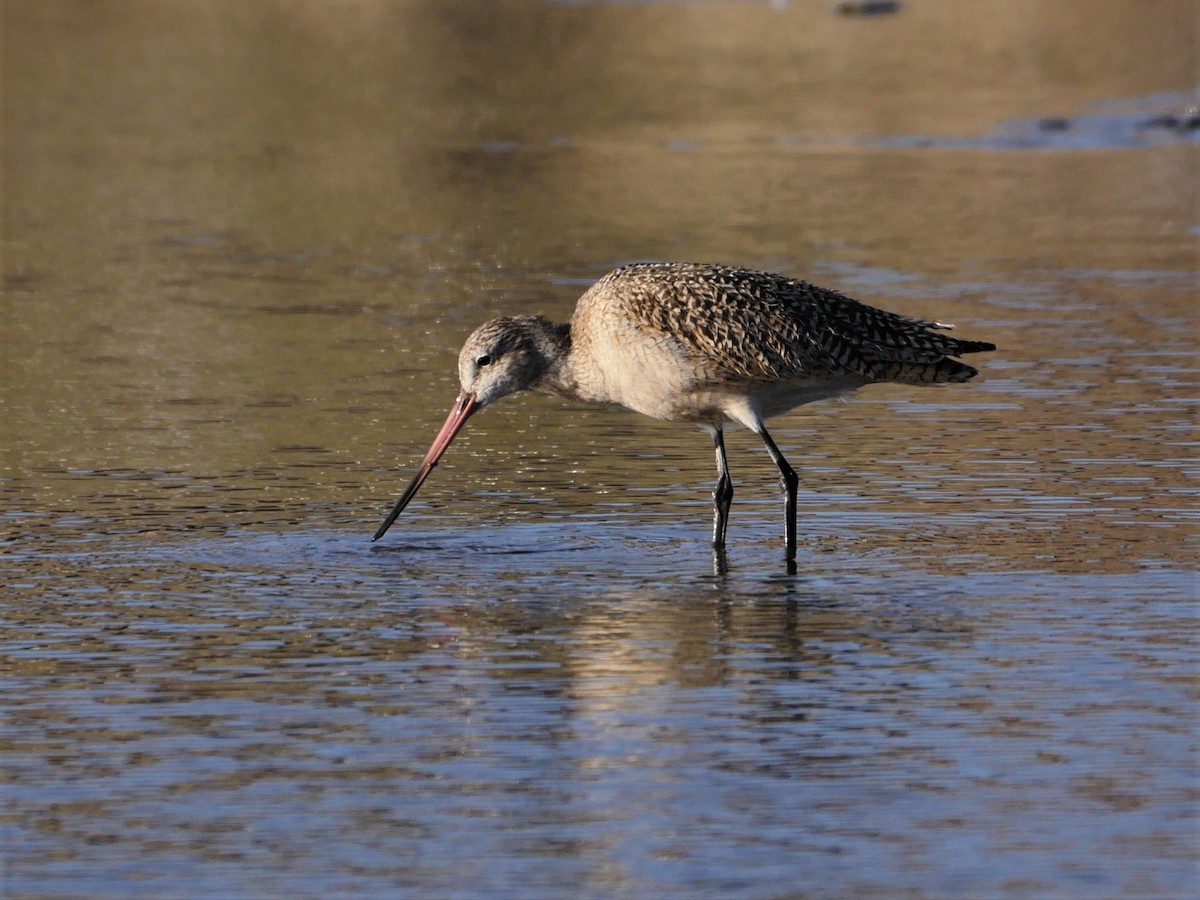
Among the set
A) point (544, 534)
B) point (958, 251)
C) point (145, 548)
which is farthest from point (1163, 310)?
point (145, 548)

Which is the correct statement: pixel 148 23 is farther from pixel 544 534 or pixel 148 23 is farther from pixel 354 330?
pixel 544 534

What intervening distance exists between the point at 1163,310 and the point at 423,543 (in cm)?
707

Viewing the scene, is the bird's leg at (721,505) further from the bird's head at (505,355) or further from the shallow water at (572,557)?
the bird's head at (505,355)

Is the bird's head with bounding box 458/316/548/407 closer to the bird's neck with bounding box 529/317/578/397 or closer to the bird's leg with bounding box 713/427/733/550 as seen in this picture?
the bird's neck with bounding box 529/317/578/397

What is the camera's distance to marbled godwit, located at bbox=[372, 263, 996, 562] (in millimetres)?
9227

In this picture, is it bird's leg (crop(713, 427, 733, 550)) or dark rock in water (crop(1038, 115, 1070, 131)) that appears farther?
dark rock in water (crop(1038, 115, 1070, 131))

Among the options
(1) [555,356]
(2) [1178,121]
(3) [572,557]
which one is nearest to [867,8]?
(2) [1178,121]

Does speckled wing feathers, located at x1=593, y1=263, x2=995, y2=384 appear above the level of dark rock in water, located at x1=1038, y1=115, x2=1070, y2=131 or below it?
below

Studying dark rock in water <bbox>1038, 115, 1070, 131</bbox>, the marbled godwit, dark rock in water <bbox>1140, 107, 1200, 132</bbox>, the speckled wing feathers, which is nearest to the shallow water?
the marbled godwit

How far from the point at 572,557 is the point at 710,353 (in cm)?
102

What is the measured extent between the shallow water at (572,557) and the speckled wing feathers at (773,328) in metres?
0.65

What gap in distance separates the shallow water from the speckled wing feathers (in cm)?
65

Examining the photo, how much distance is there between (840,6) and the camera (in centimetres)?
4075

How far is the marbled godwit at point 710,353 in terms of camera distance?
30.3ft
